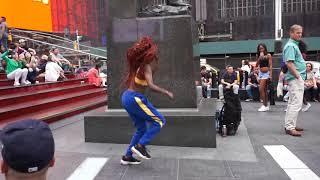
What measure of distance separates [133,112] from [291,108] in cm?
333

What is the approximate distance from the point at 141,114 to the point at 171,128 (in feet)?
4.15

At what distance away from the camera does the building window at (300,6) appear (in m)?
37.2

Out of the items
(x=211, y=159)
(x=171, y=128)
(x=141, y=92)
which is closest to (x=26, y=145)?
(x=141, y=92)

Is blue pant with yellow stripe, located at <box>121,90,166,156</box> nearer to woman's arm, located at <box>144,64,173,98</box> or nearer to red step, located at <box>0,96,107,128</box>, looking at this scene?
woman's arm, located at <box>144,64,173,98</box>

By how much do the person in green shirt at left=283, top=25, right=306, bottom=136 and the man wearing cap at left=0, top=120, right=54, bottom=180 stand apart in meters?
5.38

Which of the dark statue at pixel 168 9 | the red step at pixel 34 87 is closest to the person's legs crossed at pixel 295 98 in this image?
the dark statue at pixel 168 9

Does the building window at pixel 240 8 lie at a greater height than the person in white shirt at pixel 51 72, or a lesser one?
greater

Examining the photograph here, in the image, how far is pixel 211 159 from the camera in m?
5.53

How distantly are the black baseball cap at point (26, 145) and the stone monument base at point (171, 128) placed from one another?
3850 mm

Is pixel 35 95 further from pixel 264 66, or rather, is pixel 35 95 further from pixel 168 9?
pixel 264 66

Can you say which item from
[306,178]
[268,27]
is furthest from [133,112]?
[268,27]

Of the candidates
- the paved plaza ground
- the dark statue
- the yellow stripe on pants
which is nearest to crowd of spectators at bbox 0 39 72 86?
the paved plaza ground

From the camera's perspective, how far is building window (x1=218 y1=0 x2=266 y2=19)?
126ft

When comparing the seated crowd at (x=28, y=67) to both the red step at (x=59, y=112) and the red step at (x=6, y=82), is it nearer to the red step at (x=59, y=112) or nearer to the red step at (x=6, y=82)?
the red step at (x=6, y=82)
